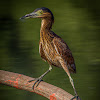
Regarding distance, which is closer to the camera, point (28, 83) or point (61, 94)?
point (61, 94)

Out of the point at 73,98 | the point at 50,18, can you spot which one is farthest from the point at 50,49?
the point at 73,98

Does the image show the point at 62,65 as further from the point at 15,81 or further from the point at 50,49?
the point at 15,81

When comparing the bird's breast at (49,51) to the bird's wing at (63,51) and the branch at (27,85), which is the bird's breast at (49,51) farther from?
→ the branch at (27,85)

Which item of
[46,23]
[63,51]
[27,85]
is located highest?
[46,23]

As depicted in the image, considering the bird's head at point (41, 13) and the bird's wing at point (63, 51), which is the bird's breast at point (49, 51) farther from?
the bird's head at point (41, 13)

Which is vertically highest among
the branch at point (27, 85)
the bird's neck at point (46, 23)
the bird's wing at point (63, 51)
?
the bird's neck at point (46, 23)

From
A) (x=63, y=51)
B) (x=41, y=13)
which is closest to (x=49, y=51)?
(x=63, y=51)

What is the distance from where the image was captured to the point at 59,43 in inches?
63.3

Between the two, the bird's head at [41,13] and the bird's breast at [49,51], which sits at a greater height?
the bird's head at [41,13]

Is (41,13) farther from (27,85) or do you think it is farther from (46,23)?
(27,85)

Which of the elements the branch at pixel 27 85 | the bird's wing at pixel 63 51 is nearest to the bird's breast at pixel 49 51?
the bird's wing at pixel 63 51

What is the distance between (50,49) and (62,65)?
110mm

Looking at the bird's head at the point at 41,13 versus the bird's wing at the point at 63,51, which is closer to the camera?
the bird's head at the point at 41,13

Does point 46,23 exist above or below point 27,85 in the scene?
above
